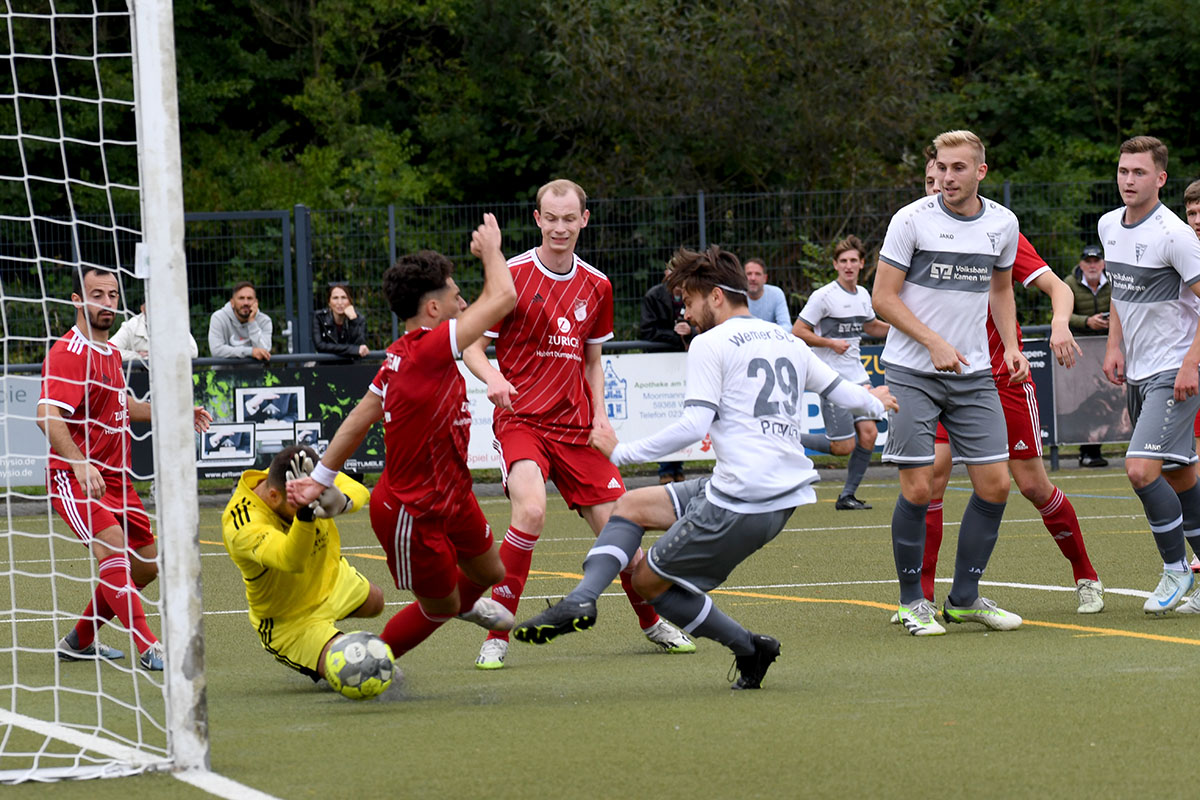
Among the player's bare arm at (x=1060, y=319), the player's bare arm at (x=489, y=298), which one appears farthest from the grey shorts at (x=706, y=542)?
the player's bare arm at (x=1060, y=319)

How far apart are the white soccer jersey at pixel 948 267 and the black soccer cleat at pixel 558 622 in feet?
7.80

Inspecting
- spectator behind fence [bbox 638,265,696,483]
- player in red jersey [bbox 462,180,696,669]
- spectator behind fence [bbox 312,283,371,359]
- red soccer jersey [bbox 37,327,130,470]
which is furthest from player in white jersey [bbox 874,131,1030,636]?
spectator behind fence [bbox 312,283,371,359]

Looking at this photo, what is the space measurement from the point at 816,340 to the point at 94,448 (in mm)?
7586

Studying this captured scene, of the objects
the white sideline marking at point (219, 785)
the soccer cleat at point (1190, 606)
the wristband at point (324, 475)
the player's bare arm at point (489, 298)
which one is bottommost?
the soccer cleat at point (1190, 606)

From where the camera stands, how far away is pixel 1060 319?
7.56m

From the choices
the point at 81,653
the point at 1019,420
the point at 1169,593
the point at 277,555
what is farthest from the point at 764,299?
the point at 277,555

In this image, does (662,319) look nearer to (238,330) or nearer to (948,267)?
(238,330)

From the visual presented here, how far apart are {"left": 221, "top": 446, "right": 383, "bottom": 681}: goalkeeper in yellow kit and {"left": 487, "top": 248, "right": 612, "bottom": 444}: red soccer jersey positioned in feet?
3.16

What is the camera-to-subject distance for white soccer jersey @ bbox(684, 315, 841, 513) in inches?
225

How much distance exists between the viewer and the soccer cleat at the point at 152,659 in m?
6.55

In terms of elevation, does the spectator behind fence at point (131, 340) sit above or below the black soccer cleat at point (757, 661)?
above

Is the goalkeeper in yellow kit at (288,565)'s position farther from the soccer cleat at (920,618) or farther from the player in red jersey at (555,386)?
the soccer cleat at (920,618)

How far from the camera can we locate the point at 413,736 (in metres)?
5.19

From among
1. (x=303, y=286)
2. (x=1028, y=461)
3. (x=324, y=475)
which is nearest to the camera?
(x=324, y=475)
